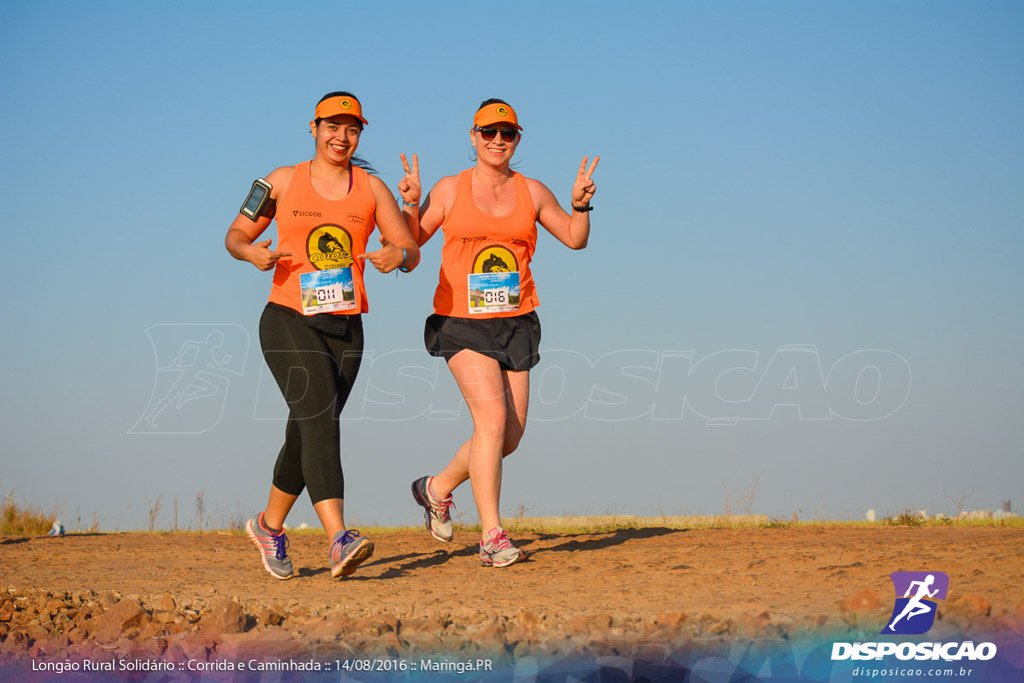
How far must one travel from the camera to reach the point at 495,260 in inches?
253

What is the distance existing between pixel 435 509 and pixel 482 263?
1.73 m

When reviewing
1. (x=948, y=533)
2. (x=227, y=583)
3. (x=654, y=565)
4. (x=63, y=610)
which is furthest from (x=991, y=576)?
(x=63, y=610)

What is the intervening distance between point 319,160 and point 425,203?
76cm

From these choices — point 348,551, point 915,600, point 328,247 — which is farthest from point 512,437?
point 915,600

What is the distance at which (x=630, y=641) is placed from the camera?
4.22 m

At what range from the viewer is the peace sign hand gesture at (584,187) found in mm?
6656

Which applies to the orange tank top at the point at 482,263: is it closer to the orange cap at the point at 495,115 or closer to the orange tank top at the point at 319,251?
the orange cap at the point at 495,115

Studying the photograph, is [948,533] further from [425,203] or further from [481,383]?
[425,203]

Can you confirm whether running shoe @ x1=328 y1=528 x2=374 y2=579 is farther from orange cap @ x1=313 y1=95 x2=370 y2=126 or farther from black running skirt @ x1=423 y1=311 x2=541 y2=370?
orange cap @ x1=313 y1=95 x2=370 y2=126

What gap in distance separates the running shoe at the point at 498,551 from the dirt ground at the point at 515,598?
4.9 inches

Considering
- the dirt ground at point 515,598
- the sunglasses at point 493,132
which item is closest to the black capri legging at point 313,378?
the dirt ground at point 515,598

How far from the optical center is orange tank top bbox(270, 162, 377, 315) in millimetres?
5773

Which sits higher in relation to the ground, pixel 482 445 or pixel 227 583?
pixel 482 445

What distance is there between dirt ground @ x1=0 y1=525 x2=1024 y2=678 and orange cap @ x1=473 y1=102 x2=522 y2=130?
8.95ft
